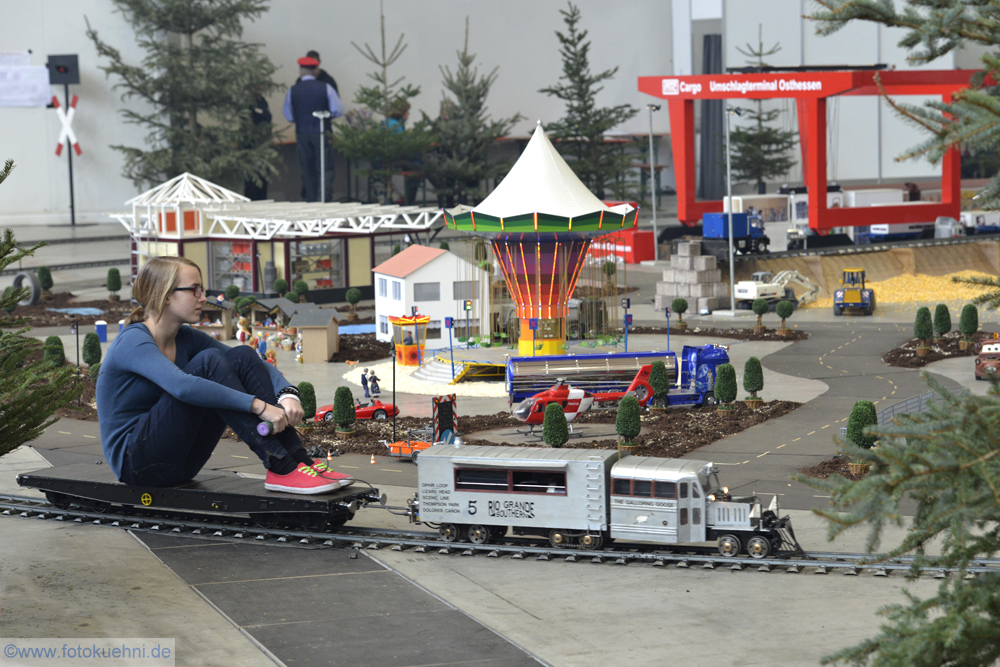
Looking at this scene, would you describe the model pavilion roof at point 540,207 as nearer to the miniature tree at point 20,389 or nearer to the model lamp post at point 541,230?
the model lamp post at point 541,230

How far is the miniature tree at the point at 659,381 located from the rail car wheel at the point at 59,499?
1636 centimetres

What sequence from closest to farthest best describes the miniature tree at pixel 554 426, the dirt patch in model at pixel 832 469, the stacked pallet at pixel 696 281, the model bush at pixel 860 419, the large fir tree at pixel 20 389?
the large fir tree at pixel 20 389, the dirt patch in model at pixel 832 469, the model bush at pixel 860 419, the miniature tree at pixel 554 426, the stacked pallet at pixel 696 281

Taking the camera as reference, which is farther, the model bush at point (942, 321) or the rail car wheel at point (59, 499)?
the model bush at point (942, 321)

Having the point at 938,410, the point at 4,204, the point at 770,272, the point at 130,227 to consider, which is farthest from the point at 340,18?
the point at 938,410

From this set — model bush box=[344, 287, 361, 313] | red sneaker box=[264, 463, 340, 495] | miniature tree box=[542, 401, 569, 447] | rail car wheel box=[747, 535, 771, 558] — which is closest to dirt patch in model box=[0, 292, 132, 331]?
model bush box=[344, 287, 361, 313]

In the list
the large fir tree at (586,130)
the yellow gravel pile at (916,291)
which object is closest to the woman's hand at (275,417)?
the yellow gravel pile at (916,291)

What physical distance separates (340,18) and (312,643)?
255ft

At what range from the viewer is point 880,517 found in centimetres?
756

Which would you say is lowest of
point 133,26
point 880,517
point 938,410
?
point 880,517

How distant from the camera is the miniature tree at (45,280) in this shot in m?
55.9

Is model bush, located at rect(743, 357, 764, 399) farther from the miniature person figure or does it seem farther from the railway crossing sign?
the railway crossing sign

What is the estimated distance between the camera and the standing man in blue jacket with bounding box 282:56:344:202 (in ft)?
268

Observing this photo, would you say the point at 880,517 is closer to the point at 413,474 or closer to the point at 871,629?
the point at 871,629

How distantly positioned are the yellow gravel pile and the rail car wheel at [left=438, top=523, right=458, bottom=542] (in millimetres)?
36888
